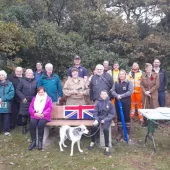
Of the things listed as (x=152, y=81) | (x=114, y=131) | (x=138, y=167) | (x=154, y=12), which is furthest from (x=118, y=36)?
(x=138, y=167)

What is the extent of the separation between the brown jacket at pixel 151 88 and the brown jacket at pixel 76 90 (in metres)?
1.89

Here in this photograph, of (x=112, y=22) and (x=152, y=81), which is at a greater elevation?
(x=112, y=22)

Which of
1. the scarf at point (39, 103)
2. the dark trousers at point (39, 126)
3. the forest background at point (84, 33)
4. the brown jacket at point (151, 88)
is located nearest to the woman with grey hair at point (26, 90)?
the scarf at point (39, 103)

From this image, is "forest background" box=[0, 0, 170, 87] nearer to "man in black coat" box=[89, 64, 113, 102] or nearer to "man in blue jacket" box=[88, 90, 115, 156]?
"man in black coat" box=[89, 64, 113, 102]

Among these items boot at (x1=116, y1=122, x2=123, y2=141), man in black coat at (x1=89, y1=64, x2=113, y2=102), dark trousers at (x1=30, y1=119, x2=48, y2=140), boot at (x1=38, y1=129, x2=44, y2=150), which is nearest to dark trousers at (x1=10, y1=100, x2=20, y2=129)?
dark trousers at (x1=30, y1=119, x2=48, y2=140)

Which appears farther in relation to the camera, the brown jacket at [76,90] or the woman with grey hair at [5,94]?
the woman with grey hair at [5,94]

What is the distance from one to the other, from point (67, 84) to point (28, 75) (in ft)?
3.59

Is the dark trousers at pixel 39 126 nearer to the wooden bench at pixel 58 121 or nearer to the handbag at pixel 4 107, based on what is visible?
the wooden bench at pixel 58 121

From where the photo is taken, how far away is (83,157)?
6.27 metres

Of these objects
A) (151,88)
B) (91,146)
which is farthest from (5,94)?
(151,88)

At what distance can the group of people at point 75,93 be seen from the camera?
6.73 m

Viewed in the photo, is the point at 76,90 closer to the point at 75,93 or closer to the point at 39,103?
the point at 75,93

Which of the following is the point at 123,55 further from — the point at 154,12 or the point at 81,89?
the point at 81,89

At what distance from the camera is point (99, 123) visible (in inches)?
261
